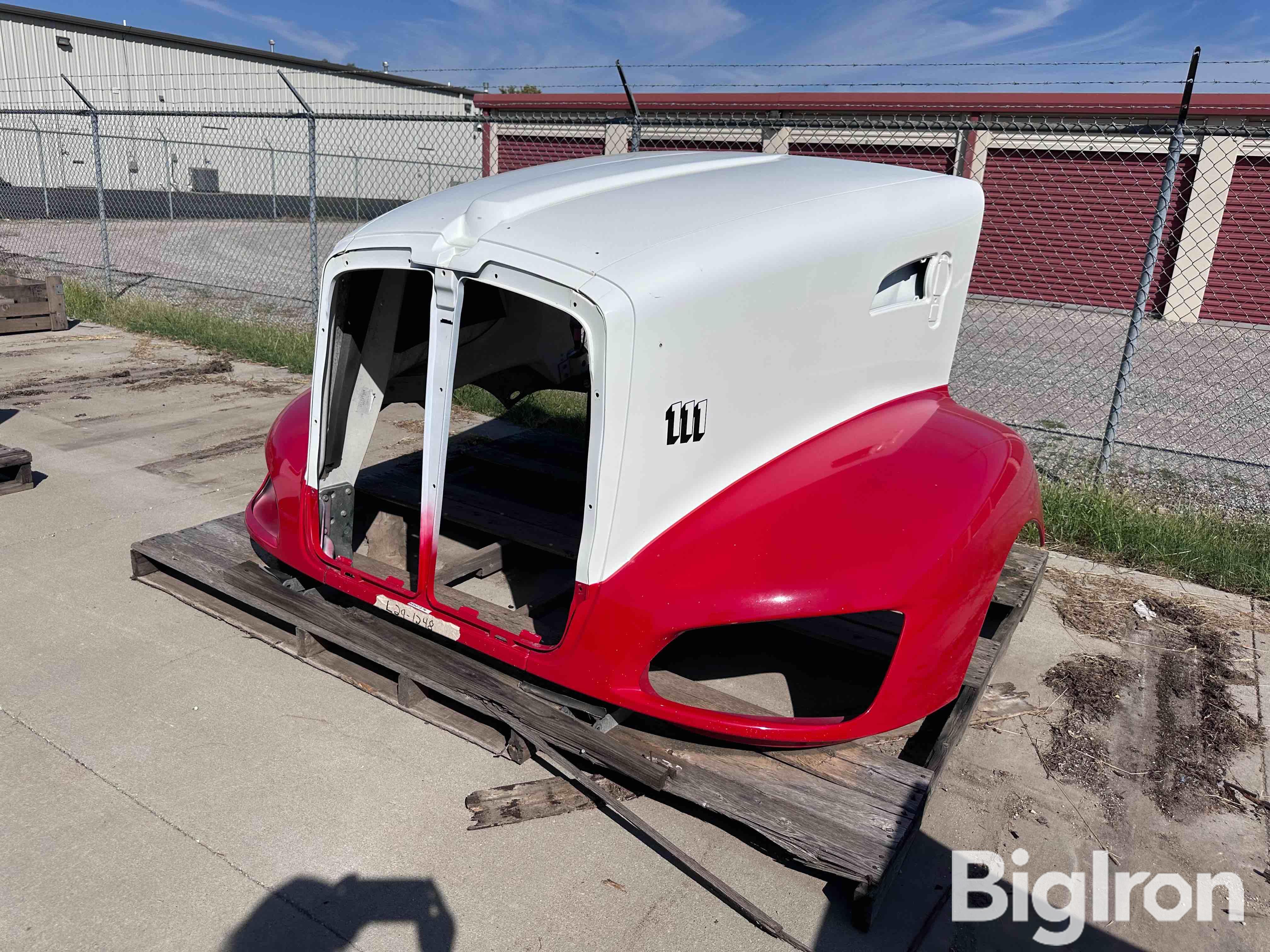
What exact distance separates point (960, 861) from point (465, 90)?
43021 mm

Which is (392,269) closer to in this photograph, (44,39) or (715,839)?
(715,839)

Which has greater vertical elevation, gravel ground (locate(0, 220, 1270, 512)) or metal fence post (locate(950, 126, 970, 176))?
metal fence post (locate(950, 126, 970, 176))

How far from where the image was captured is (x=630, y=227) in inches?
120

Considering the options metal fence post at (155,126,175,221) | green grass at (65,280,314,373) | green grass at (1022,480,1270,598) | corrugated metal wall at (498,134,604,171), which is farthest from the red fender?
metal fence post at (155,126,175,221)

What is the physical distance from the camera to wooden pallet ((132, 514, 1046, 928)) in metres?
2.74

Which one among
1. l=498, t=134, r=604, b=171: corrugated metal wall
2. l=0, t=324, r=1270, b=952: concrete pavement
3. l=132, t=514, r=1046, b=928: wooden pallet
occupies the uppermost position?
l=498, t=134, r=604, b=171: corrugated metal wall

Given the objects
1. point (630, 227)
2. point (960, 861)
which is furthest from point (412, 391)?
point (960, 861)

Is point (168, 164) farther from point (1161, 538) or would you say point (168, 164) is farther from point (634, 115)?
point (1161, 538)

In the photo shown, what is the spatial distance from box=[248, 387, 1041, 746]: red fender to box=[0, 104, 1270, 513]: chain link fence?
2543 millimetres

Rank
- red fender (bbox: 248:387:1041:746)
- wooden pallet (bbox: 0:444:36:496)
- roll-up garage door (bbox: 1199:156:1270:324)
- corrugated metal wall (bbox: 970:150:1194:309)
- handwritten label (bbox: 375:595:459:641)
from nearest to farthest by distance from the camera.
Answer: red fender (bbox: 248:387:1041:746), handwritten label (bbox: 375:595:459:641), wooden pallet (bbox: 0:444:36:496), roll-up garage door (bbox: 1199:156:1270:324), corrugated metal wall (bbox: 970:150:1194:309)

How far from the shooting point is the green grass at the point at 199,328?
9.08 metres

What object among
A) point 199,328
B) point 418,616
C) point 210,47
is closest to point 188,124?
point 210,47

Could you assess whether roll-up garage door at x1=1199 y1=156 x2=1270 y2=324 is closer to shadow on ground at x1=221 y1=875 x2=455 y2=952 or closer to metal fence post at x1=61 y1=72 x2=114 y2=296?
metal fence post at x1=61 y1=72 x2=114 y2=296

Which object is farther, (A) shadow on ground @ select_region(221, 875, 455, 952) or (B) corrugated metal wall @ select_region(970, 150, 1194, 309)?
(B) corrugated metal wall @ select_region(970, 150, 1194, 309)
